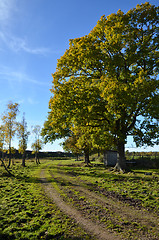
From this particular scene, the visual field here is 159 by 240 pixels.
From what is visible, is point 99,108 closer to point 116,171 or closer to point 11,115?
point 116,171

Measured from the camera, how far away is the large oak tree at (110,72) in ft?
65.6

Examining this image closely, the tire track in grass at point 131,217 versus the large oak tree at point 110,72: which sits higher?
the large oak tree at point 110,72

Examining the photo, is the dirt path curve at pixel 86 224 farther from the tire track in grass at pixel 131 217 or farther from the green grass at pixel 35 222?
the tire track in grass at pixel 131 217

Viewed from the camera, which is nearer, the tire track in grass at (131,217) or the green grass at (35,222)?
the green grass at (35,222)

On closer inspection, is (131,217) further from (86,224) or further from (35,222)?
(35,222)

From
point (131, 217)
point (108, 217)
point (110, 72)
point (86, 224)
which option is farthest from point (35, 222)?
point (110, 72)

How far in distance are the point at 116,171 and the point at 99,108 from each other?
9.66 metres

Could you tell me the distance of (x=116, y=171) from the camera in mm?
24094

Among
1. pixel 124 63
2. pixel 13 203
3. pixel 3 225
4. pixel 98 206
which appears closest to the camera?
pixel 3 225

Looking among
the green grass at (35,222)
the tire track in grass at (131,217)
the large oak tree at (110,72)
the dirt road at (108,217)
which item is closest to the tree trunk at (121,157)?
the large oak tree at (110,72)

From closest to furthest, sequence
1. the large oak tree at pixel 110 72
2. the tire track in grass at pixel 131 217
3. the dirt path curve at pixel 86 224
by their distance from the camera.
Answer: the dirt path curve at pixel 86 224, the tire track in grass at pixel 131 217, the large oak tree at pixel 110 72

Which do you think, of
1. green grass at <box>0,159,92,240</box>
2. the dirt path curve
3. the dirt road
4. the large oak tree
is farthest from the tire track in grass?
the large oak tree

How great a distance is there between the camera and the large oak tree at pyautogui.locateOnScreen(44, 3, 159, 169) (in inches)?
787

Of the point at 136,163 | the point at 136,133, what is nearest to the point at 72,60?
the point at 136,133
